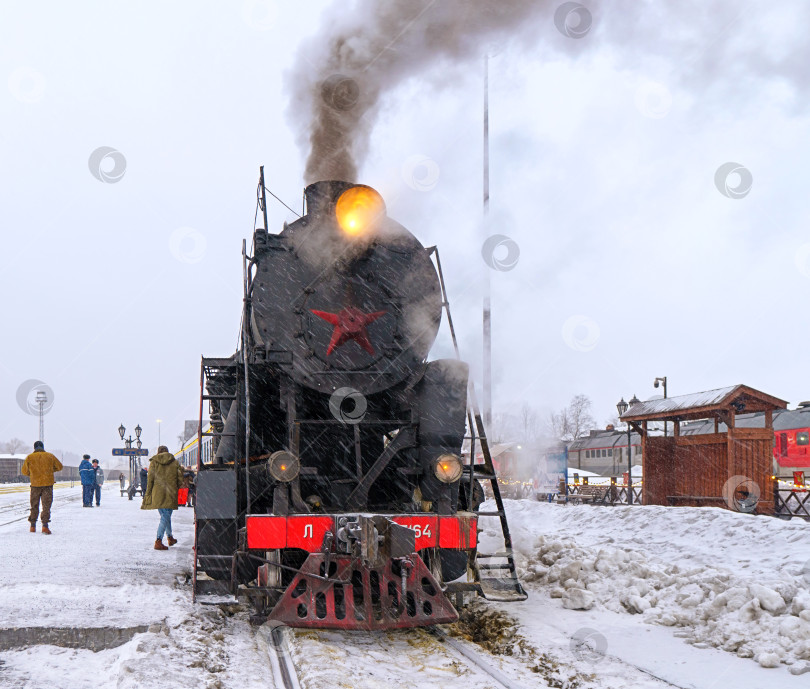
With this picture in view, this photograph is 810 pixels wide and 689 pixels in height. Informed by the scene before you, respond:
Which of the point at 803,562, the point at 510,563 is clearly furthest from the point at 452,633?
the point at 803,562

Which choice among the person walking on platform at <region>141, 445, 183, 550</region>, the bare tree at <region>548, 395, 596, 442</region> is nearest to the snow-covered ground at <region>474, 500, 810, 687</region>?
the person walking on platform at <region>141, 445, 183, 550</region>

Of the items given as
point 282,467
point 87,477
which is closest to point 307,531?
point 282,467

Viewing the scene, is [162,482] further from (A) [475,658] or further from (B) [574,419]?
(B) [574,419]

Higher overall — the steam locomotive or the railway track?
the steam locomotive

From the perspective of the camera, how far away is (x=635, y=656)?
202 inches

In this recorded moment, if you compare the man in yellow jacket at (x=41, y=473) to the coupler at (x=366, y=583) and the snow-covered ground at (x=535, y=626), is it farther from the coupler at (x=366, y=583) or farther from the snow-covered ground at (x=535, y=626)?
the coupler at (x=366, y=583)

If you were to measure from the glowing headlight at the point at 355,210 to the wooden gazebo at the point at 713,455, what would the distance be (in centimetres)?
947

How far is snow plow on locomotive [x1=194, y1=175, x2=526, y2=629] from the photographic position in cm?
557

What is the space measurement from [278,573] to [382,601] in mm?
959

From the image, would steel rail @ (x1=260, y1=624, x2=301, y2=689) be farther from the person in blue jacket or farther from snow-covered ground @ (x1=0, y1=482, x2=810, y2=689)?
the person in blue jacket

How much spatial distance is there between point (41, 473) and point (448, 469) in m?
7.68

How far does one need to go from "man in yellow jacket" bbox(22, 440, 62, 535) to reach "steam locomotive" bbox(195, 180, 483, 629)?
5.50m

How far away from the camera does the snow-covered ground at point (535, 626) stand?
174 inches

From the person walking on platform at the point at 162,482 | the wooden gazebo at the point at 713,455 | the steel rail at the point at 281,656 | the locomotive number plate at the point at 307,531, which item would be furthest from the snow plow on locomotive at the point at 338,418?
the wooden gazebo at the point at 713,455
